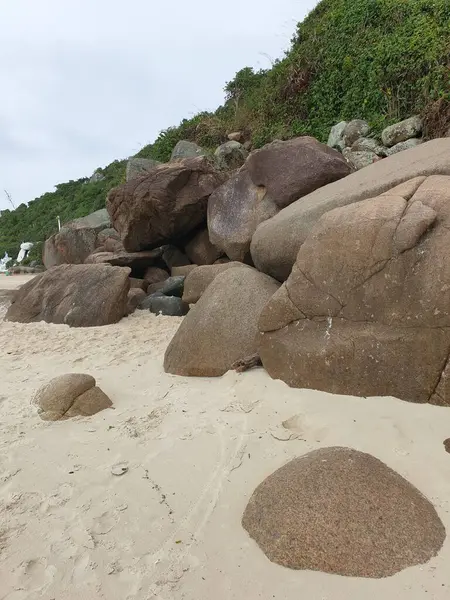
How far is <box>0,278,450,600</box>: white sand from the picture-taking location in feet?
5.93

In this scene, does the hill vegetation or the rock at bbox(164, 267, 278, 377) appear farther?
the hill vegetation

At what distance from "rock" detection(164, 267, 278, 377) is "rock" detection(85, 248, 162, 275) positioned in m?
4.18

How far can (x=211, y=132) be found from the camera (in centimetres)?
1387

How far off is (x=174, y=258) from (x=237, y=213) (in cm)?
214

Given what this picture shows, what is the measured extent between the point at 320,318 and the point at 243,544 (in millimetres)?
1847

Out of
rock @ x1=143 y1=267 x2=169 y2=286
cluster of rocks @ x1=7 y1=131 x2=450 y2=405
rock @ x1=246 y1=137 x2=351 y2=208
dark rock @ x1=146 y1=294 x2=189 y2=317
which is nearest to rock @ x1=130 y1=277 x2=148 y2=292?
rock @ x1=143 y1=267 x2=169 y2=286

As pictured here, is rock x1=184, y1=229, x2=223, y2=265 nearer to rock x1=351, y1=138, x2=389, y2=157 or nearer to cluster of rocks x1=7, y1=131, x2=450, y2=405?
cluster of rocks x1=7, y1=131, x2=450, y2=405

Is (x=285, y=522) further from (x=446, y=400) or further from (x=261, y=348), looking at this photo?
(x=261, y=348)

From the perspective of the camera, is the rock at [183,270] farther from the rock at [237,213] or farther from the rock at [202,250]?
the rock at [237,213]

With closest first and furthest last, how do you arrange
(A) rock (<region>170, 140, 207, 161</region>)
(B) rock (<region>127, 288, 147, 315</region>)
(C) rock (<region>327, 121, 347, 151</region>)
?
(B) rock (<region>127, 288, 147, 315</region>)
(C) rock (<region>327, 121, 347, 151</region>)
(A) rock (<region>170, 140, 207, 161</region>)

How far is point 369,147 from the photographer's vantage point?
8.90m

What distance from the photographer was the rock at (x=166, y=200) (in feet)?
26.2

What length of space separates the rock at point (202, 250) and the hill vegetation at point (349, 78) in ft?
13.9

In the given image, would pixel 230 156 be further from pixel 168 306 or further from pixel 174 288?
pixel 168 306
